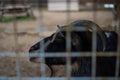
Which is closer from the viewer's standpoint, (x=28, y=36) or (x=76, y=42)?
(x=76, y=42)

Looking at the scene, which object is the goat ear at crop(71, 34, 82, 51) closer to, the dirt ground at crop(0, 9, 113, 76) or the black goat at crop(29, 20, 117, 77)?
the black goat at crop(29, 20, 117, 77)

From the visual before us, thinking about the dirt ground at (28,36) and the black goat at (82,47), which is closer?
the black goat at (82,47)

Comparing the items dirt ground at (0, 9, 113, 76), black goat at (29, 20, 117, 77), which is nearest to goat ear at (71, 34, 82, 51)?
black goat at (29, 20, 117, 77)

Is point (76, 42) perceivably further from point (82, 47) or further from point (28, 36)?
point (28, 36)

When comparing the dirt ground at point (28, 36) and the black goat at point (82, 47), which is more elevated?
the black goat at point (82, 47)

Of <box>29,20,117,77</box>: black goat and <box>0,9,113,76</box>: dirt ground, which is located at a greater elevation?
<box>29,20,117,77</box>: black goat

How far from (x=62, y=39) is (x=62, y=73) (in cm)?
76

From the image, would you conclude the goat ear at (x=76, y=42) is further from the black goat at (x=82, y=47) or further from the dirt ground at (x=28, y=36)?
the dirt ground at (x=28, y=36)

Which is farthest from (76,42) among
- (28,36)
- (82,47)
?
(28,36)

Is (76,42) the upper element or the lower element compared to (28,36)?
upper

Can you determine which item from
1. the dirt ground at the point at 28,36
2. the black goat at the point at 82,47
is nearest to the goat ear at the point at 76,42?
the black goat at the point at 82,47

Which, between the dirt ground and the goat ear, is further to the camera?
the dirt ground

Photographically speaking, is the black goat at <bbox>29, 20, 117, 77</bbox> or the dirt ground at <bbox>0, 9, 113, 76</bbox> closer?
the black goat at <bbox>29, 20, 117, 77</bbox>

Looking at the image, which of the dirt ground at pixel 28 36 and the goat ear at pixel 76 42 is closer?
the goat ear at pixel 76 42
